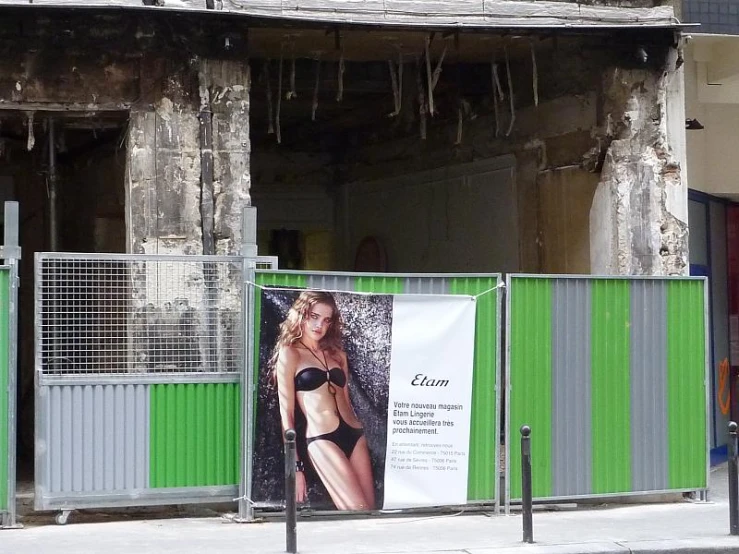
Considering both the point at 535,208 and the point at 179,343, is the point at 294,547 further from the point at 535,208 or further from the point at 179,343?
the point at 535,208

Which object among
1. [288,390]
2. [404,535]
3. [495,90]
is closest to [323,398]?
[288,390]

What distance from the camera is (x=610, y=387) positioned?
995cm

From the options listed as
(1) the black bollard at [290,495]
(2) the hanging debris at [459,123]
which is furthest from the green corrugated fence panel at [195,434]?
(2) the hanging debris at [459,123]

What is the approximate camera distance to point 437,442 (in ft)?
30.9

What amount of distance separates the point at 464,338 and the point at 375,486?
1421mm

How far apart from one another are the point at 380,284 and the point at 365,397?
0.93 meters

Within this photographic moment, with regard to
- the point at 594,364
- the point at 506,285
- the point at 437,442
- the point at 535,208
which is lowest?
the point at 437,442

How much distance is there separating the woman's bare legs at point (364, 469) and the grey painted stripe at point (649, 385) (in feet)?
7.95

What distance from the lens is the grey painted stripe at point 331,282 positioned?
9.16 meters

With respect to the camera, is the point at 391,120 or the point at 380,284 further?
the point at 391,120

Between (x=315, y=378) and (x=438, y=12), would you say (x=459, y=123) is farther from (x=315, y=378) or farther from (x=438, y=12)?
(x=315, y=378)

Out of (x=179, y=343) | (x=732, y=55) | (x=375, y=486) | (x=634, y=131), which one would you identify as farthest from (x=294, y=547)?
(x=732, y=55)

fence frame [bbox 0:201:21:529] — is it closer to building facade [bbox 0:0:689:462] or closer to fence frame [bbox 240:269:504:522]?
building facade [bbox 0:0:689:462]

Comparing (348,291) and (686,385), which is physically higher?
(348,291)
